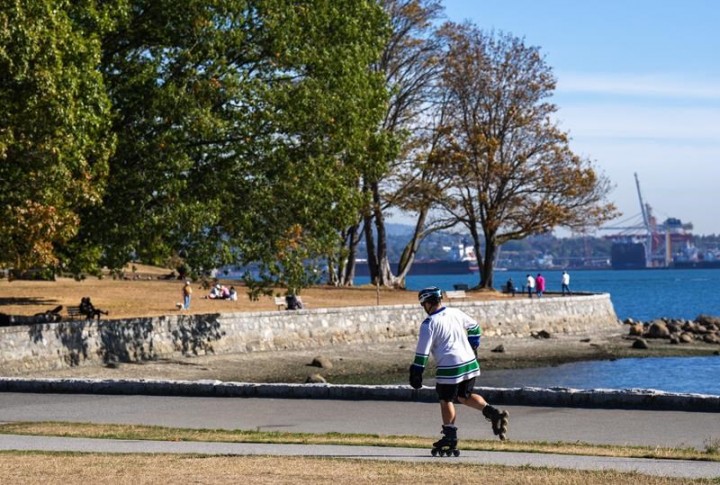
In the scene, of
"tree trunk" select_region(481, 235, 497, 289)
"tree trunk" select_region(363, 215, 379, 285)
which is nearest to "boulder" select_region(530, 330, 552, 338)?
"tree trunk" select_region(481, 235, 497, 289)

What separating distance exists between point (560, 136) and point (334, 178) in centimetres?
2968

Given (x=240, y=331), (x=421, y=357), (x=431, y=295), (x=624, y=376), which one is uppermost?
(x=431, y=295)

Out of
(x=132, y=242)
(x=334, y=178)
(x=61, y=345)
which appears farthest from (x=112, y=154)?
(x=334, y=178)

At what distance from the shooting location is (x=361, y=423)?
17219mm

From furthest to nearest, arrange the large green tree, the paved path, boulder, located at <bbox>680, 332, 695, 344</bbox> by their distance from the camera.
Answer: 1. boulder, located at <bbox>680, 332, 695, 344</bbox>
2. the large green tree
3. the paved path

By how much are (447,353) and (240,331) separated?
2492cm

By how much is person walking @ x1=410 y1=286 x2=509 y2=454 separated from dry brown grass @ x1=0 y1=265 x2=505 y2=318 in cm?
2810

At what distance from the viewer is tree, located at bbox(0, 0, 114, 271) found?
25953 millimetres

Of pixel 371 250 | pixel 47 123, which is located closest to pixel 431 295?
pixel 47 123

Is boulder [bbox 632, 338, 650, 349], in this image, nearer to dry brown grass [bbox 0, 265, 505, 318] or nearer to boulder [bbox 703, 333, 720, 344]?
boulder [bbox 703, 333, 720, 344]

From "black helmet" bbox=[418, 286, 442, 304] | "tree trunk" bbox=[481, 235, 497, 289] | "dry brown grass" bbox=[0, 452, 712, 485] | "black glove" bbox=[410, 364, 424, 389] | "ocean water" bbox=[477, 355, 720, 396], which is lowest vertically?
"ocean water" bbox=[477, 355, 720, 396]

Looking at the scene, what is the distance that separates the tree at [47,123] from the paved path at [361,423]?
6.55m

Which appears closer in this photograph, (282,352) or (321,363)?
(321,363)

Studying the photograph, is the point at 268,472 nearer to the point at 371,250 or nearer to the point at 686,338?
the point at 686,338
